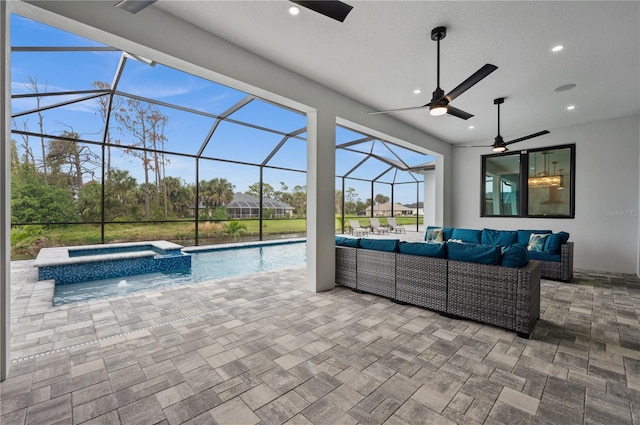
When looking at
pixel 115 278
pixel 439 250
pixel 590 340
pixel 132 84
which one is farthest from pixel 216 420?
pixel 132 84

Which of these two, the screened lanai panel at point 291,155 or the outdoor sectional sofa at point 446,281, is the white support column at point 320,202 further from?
the screened lanai panel at point 291,155

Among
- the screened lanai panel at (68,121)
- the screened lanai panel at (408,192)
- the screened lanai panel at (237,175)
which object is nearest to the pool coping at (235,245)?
the screened lanai panel at (237,175)

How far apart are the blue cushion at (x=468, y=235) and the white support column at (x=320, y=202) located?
332cm

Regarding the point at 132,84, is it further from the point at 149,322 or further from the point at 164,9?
the point at 149,322

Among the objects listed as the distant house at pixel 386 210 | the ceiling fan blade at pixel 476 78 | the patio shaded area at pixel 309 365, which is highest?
the ceiling fan blade at pixel 476 78

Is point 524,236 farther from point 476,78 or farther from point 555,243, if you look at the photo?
point 476,78

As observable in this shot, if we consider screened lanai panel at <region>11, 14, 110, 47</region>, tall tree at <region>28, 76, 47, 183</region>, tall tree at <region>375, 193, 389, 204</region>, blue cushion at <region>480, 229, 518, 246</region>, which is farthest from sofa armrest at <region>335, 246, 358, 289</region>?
tall tree at <region>375, 193, 389, 204</region>

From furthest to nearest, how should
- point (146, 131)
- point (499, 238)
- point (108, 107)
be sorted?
point (146, 131)
point (499, 238)
point (108, 107)

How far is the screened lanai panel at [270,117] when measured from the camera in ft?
20.2

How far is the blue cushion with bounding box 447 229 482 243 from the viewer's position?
5.87 metres

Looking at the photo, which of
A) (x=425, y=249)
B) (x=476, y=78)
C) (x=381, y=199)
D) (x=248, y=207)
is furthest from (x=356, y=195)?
(x=476, y=78)

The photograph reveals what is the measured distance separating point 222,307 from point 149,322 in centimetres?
79

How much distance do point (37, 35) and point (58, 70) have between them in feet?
4.27

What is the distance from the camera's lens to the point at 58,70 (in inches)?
215
